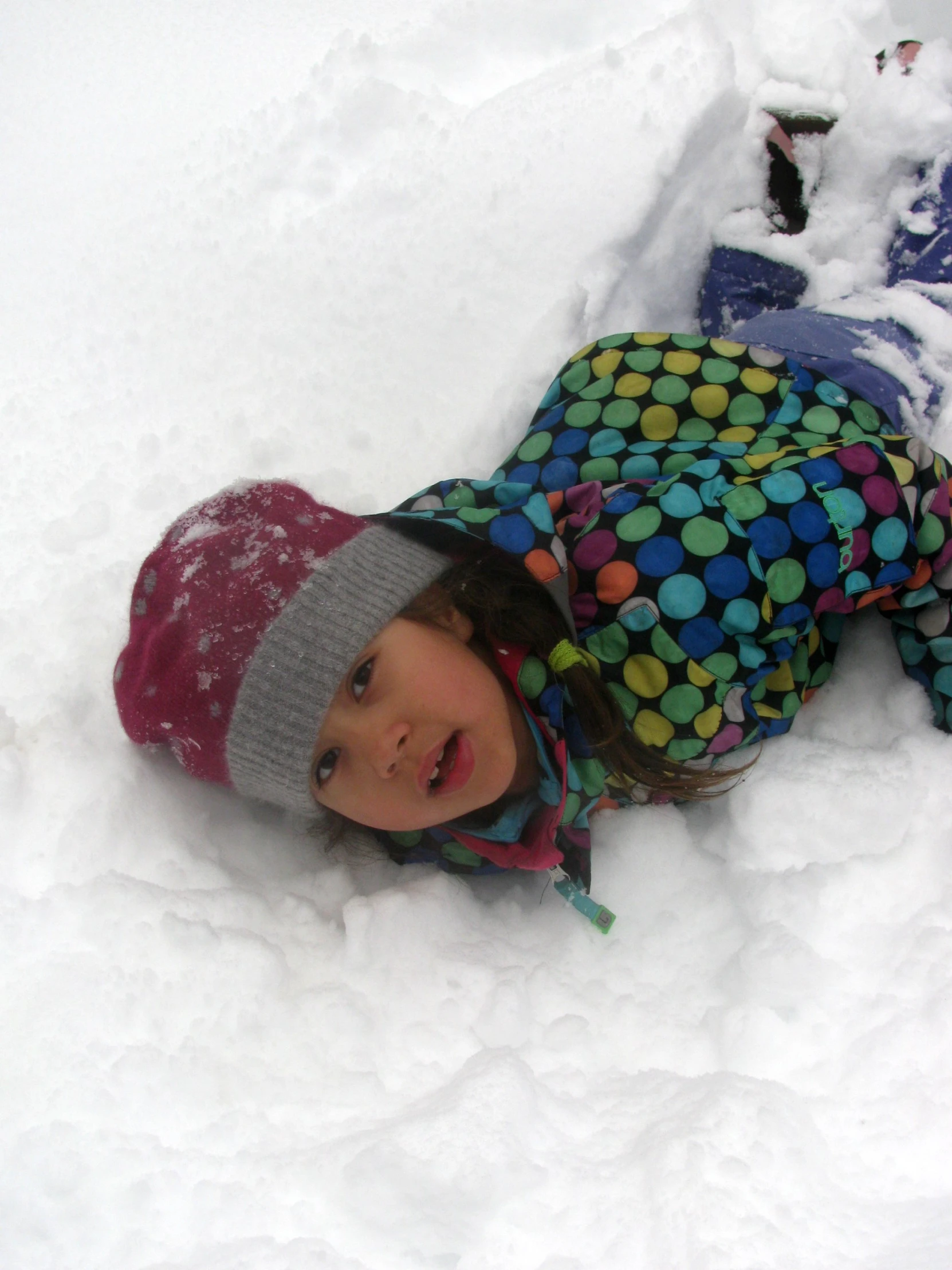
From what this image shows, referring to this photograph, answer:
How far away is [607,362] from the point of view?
141 centimetres

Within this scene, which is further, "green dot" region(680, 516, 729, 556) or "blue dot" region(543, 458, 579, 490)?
"blue dot" region(543, 458, 579, 490)

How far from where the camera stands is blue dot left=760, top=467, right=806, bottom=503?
3.75ft

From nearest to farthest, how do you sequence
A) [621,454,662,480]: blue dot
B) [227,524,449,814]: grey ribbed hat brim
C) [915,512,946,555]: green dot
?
1. [227,524,449,814]: grey ribbed hat brim
2. [915,512,946,555]: green dot
3. [621,454,662,480]: blue dot

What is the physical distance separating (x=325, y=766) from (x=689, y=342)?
841 millimetres

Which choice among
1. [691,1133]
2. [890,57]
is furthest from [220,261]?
[691,1133]

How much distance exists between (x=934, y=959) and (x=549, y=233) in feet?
4.03

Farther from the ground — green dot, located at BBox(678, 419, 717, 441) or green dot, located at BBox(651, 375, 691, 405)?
green dot, located at BBox(651, 375, 691, 405)

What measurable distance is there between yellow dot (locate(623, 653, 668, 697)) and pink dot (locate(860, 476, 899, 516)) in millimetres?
324

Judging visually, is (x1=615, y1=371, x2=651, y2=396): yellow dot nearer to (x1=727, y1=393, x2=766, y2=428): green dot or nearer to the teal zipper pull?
(x1=727, y1=393, x2=766, y2=428): green dot

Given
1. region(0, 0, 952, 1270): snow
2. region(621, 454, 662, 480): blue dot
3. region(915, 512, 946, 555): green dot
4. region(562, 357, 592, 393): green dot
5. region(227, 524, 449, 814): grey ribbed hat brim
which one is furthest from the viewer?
region(562, 357, 592, 393): green dot

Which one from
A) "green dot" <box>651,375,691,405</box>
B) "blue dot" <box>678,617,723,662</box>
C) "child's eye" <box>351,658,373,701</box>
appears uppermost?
"green dot" <box>651,375,691,405</box>

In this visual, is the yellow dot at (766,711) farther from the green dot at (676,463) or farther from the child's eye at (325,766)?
the child's eye at (325,766)

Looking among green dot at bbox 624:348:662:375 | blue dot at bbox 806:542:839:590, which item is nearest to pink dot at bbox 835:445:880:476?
blue dot at bbox 806:542:839:590

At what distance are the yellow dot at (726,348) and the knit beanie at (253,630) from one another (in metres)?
0.64
